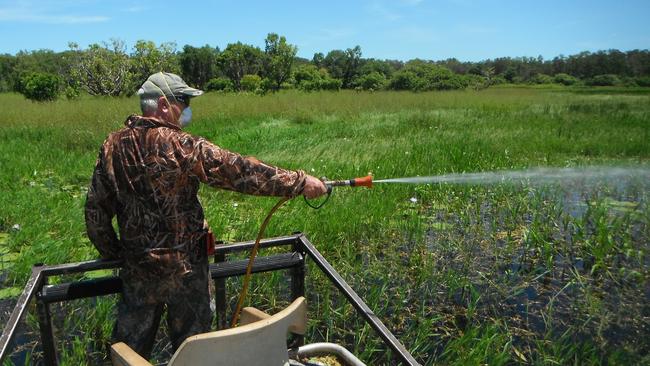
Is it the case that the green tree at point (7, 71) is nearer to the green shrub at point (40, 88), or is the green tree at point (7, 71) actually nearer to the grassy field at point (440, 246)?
the green shrub at point (40, 88)

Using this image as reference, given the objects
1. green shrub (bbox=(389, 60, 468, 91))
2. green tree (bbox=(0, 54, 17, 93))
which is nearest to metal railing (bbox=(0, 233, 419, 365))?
green shrub (bbox=(389, 60, 468, 91))

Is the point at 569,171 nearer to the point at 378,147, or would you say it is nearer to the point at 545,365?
the point at 378,147

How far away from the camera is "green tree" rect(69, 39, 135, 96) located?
1355 inches

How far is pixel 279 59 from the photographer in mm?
52938

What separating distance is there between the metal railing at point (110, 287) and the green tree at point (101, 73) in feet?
113

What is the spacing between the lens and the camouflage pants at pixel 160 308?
2.14 meters

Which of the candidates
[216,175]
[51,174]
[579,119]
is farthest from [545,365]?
[579,119]

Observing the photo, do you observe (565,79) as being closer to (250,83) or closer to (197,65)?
(250,83)

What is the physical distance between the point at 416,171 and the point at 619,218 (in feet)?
7.91

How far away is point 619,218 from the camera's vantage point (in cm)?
481

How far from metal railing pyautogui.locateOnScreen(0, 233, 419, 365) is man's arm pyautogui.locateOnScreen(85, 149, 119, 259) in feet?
0.27

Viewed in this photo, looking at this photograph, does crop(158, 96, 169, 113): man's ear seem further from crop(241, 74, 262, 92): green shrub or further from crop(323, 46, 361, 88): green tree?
crop(323, 46, 361, 88): green tree

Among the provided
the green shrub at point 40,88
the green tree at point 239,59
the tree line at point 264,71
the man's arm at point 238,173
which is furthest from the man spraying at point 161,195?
the green tree at point 239,59

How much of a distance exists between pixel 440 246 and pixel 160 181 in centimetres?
318
